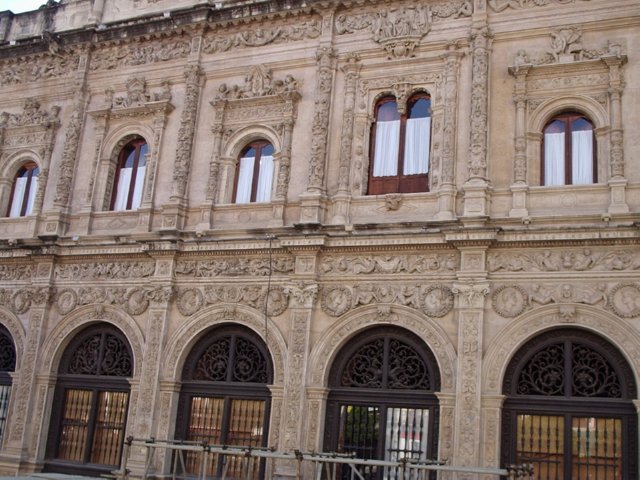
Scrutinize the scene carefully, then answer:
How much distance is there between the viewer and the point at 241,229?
15828 mm

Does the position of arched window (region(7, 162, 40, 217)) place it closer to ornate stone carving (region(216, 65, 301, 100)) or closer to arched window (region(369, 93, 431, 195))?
ornate stone carving (region(216, 65, 301, 100))

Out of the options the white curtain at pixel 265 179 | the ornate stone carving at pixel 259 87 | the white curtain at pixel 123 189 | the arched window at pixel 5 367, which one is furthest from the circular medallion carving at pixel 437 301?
the arched window at pixel 5 367

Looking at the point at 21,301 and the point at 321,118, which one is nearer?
the point at 321,118

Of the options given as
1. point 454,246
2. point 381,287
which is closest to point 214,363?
point 381,287

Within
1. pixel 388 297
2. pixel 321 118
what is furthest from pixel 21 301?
pixel 388 297

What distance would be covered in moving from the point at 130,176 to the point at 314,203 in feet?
16.8

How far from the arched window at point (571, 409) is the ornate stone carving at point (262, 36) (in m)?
8.12

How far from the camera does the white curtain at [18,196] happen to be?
18.9 metres

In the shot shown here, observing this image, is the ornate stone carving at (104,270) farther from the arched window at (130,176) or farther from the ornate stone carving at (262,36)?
the ornate stone carving at (262,36)

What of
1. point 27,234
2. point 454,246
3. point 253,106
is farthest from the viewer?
point 27,234

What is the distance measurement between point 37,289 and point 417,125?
9.05 metres

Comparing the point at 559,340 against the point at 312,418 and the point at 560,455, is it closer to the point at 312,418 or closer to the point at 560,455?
the point at 560,455

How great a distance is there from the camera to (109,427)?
16.2 metres

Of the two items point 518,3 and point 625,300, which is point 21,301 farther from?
point 625,300
